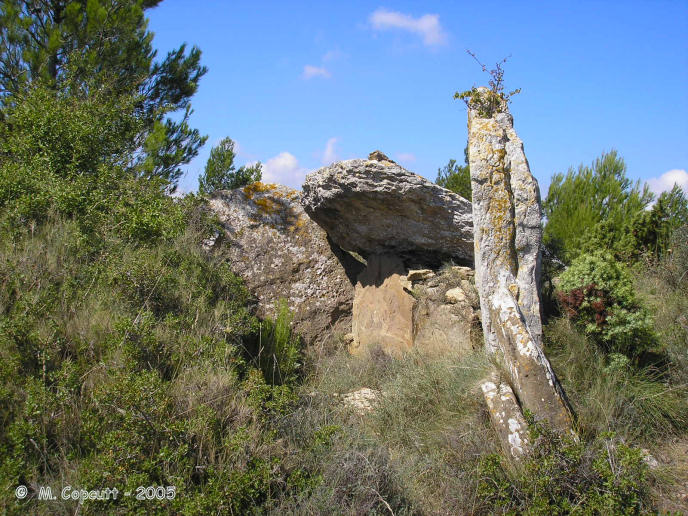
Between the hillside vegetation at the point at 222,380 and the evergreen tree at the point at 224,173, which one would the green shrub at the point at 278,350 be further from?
the evergreen tree at the point at 224,173

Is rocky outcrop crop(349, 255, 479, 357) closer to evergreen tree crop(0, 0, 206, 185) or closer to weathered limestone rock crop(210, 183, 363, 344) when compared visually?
weathered limestone rock crop(210, 183, 363, 344)

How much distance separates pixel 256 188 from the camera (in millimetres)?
7664

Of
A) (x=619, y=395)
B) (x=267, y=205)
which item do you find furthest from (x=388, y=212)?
(x=619, y=395)

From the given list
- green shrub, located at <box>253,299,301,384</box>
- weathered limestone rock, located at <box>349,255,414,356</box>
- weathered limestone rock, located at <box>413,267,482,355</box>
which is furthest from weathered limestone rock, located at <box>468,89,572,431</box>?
green shrub, located at <box>253,299,301,384</box>

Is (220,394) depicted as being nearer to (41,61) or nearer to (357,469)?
(357,469)

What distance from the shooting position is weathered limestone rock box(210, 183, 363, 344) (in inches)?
272

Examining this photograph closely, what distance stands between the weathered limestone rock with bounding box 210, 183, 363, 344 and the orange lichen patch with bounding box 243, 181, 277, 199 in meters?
0.01

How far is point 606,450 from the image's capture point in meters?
3.53

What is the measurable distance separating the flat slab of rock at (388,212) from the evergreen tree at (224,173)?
101 inches

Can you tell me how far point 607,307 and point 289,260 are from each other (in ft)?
12.7

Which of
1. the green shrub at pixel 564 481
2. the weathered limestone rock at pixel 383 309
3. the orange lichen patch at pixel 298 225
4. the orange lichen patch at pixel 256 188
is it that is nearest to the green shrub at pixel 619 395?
the green shrub at pixel 564 481

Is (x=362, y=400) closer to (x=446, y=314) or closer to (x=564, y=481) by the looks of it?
(x=446, y=314)

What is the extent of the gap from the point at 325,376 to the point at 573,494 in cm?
304

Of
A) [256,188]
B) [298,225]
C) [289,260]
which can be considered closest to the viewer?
[289,260]
